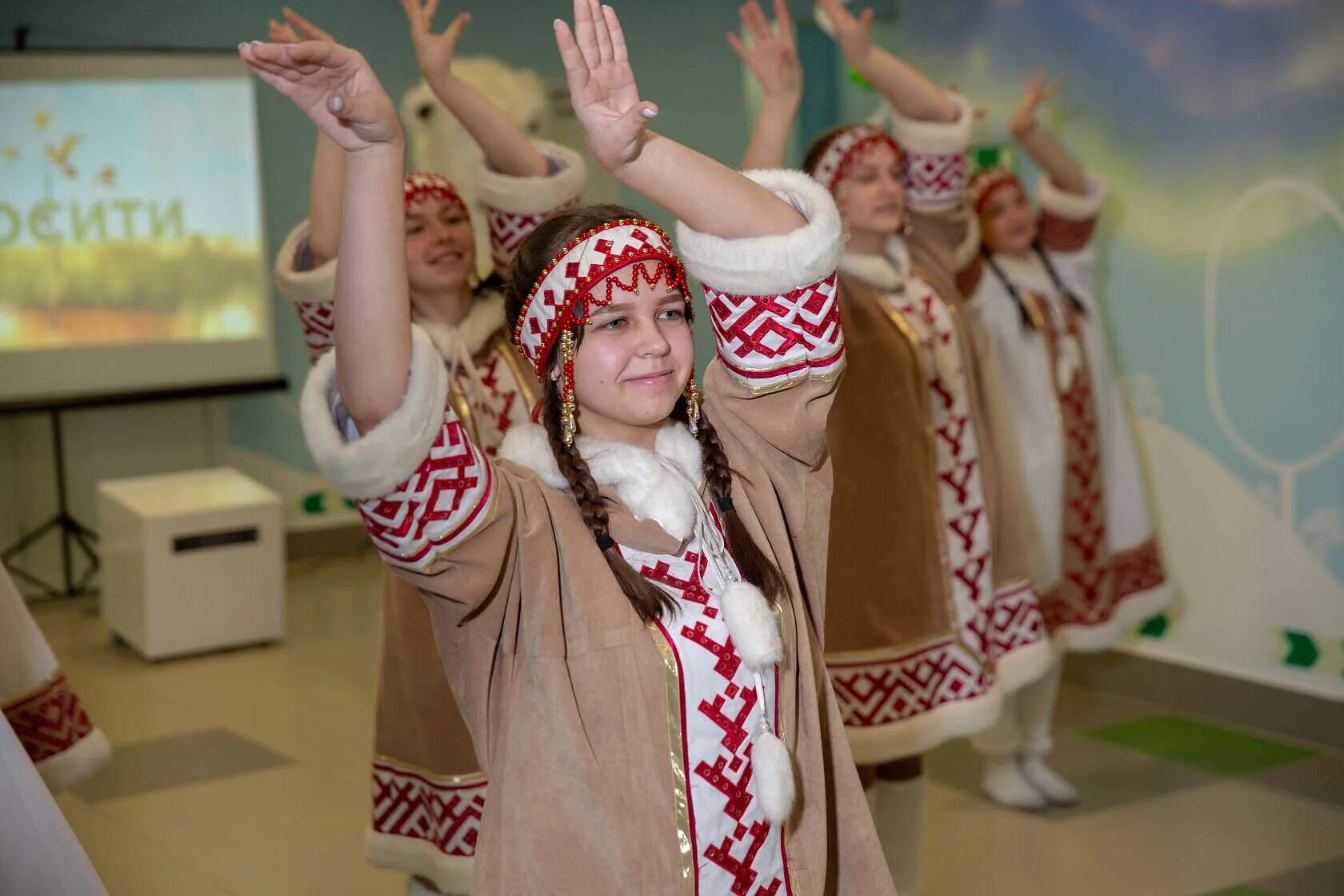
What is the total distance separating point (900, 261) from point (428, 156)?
210 centimetres

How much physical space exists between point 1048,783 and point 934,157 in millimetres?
1564

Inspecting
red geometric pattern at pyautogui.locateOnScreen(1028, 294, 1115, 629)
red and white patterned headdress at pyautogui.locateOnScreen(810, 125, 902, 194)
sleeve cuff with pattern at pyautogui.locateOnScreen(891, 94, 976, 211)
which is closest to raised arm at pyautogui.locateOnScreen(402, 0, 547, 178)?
red and white patterned headdress at pyautogui.locateOnScreen(810, 125, 902, 194)

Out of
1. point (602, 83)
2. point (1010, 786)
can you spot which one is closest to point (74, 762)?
point (602, 83)

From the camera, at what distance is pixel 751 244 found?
1.60 meters

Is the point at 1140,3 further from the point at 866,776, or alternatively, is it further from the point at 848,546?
the point at 866,776

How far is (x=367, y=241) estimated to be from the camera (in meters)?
1.32

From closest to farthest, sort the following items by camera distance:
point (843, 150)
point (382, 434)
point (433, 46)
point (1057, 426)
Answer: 1. point (382, 434)
2. point (433, 46)
3. point (843, 150)
4. point (1057, 426)

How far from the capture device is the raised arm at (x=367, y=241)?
4.29 ft

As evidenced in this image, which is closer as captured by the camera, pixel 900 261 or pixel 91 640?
pixel 900 261

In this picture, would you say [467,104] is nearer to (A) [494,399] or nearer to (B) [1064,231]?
(A) [494,399]

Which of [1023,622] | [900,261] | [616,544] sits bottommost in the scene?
[1023,622]

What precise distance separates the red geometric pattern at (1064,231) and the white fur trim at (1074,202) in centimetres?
1

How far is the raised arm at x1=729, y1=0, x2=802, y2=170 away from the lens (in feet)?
8.25

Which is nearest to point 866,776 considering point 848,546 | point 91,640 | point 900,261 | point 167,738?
point 848,546
